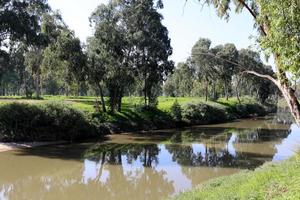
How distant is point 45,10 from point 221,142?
18408mm

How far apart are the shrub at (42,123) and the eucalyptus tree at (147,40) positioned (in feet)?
42.6

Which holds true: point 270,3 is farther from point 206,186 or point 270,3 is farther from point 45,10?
point 45,10

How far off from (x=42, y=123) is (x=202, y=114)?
28715 millimetres

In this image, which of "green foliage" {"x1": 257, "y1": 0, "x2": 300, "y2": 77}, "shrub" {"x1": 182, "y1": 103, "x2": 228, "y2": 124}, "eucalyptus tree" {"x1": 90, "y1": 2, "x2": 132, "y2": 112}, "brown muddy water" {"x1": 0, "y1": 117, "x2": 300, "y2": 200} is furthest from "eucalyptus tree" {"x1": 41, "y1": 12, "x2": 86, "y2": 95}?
"green foliage" {"x1": 257, "y1": 0, "x2": 300, "y2": 77}

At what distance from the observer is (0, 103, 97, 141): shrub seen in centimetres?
3095

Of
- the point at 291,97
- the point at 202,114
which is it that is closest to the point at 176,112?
the point at 202,114

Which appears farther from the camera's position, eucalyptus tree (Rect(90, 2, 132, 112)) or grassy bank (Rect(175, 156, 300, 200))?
eucalyptus tree (Rect(90, 2, 132, 112))

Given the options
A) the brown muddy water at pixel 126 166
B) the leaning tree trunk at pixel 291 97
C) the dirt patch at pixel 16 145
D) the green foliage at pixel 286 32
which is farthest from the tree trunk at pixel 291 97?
the dirt patch at pixel 16 145

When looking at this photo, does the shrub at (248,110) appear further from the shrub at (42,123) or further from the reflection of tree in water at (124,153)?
the reflection of tree in water at (124,153)

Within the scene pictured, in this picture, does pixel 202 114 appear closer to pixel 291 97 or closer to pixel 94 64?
pixel 94 64

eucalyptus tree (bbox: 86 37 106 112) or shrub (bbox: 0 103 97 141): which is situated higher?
eucalyptus tree (bbox: 86 37 106 112)

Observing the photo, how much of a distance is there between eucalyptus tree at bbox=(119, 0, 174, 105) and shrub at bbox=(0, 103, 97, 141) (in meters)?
13.0

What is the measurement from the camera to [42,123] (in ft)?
108

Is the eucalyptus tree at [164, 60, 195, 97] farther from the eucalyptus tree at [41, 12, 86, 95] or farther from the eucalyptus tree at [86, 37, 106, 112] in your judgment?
the eucalyptus tree at [41, 12, 86, 95]
